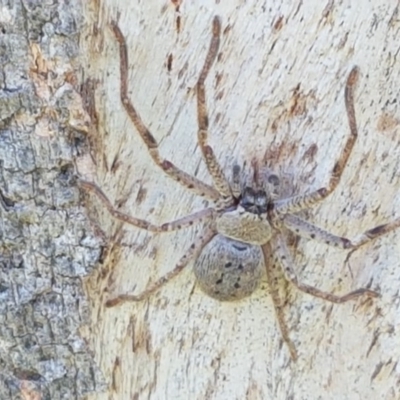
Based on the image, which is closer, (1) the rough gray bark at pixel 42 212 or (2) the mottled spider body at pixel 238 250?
(1) the rough gray bark at pixel 42 212

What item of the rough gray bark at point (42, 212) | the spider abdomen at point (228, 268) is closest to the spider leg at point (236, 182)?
the spider abdomen at point (228, 268)

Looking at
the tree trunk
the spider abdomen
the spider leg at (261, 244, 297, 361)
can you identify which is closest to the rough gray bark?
the tree trunk

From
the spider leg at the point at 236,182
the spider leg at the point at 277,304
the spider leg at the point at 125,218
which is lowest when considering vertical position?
the spider leg at the point at 277,304

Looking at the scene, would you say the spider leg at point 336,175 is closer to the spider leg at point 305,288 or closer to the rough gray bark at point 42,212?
the spider leg at point 305,288

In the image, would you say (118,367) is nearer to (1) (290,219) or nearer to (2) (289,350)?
(2) (289,350)

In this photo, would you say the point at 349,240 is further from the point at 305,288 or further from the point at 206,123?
the point at 206,123

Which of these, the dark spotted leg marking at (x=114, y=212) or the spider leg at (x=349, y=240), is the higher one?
the dark spotted leg marking at (x=114, y=212)

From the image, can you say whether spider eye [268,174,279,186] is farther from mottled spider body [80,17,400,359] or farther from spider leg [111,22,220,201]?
spider leg [111,22,220,201]

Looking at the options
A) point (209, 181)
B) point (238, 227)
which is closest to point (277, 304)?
point (238, 227)
